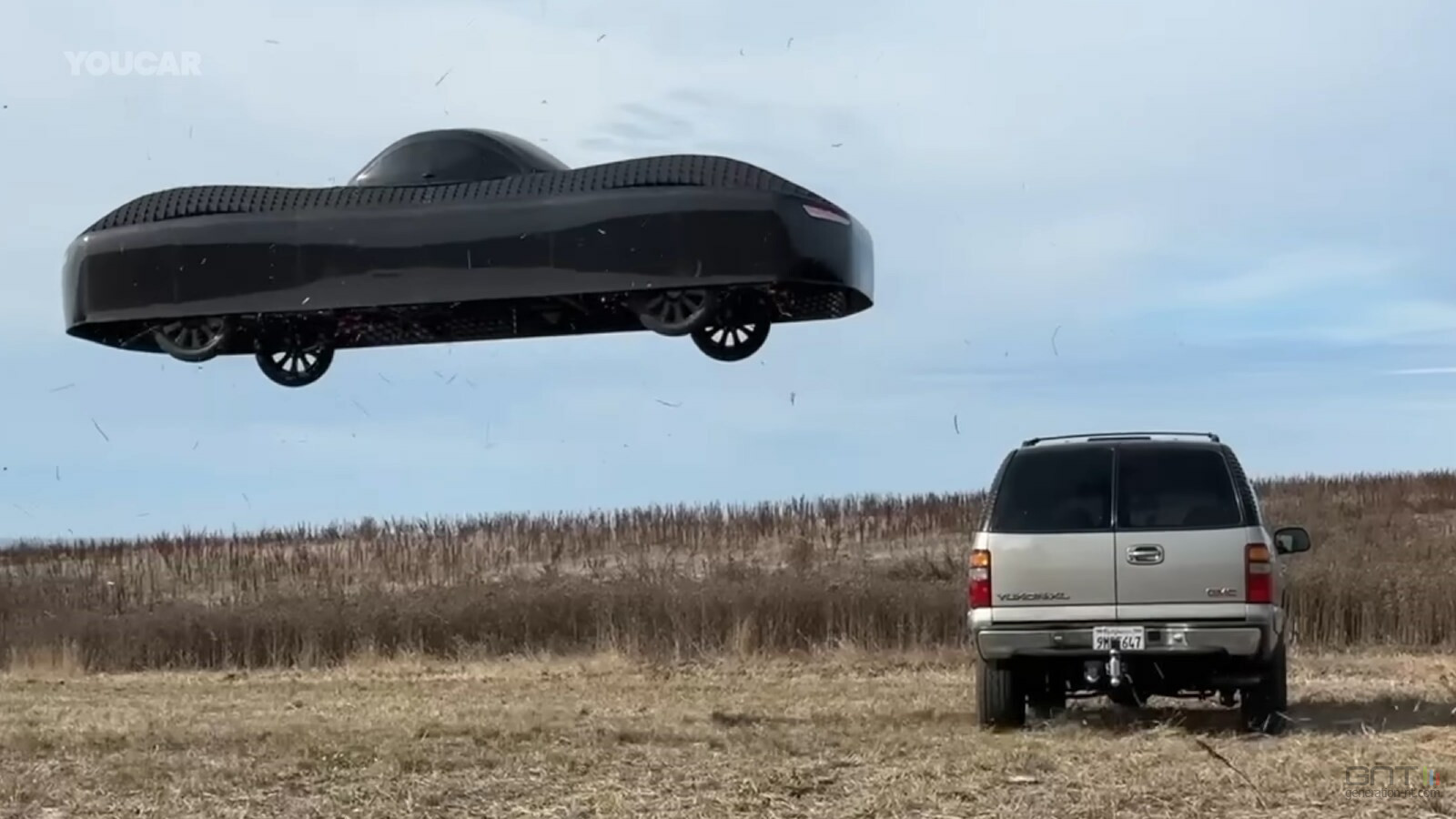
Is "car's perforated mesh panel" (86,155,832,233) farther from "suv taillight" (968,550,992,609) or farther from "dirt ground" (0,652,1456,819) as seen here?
"suv taillight" (968,550,992,609)

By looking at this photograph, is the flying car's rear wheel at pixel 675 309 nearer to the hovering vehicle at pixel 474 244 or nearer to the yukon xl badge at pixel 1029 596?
the hovering vehicle at pixel 474 244

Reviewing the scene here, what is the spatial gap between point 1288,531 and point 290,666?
14.8m

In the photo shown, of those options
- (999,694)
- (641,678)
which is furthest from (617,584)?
(999,694)

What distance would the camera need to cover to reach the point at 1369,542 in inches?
1250

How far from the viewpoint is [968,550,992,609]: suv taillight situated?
1060cm

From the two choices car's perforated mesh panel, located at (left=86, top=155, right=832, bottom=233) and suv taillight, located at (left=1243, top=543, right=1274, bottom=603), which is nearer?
car's perforated mesh panel, located at (left=86, top=155, right=832, bottom=233)

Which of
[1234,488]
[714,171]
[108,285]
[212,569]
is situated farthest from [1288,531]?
[212,569]

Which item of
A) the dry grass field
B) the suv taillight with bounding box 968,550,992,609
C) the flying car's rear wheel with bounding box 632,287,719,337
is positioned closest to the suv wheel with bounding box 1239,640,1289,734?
the suv taillight with bounding box 968,550,992,609

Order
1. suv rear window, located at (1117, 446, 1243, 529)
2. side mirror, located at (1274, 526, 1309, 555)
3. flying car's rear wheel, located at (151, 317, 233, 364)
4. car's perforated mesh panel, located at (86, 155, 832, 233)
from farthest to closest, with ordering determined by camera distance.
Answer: side mirror, located at (1274, 526, 1309, 555), suv rear window, located at (1117, 446, 1243, 529), flying car's rear wheel, located at (151, 317, 233, 364), car's perforated mesh panel, located at (86, 155, 832, 233)

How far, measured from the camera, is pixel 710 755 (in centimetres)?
960

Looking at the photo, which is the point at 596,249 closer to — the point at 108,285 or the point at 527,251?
the point at 527,251

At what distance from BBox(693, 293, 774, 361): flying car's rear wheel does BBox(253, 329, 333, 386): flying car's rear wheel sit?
2.03 meters

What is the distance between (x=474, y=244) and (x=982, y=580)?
14.0ft

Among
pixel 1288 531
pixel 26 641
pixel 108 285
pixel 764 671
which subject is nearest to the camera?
pixel 108 285
